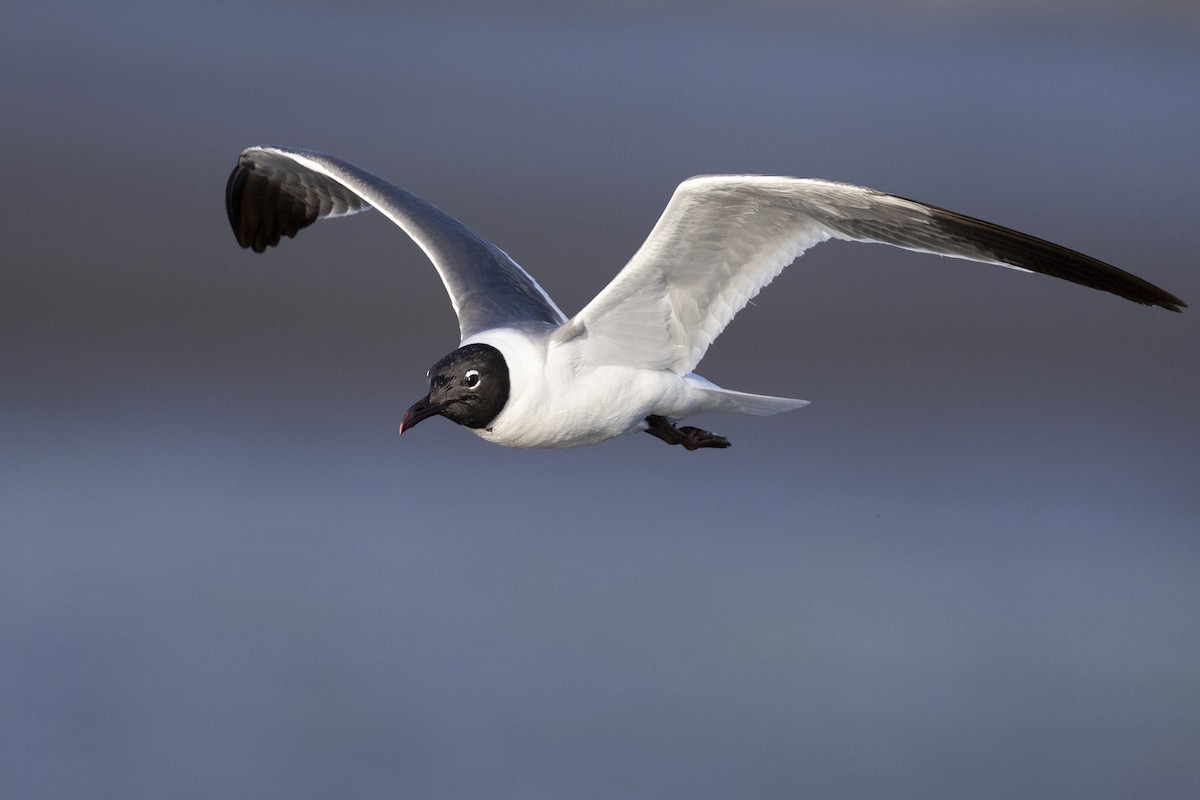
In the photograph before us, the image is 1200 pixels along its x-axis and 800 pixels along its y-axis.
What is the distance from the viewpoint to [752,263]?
174 inches

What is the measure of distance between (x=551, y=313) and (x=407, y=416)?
1.12 meters

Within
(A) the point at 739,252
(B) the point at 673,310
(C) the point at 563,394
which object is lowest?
(C) the point at 563,394

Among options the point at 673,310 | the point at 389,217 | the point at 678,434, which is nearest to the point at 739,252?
the point at 673,310

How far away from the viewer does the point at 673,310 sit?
14.7ft

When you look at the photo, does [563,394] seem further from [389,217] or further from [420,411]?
[389,217]

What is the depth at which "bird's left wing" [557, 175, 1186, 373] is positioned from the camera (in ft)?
12.9

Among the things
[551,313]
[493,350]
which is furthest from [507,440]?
[551,313]

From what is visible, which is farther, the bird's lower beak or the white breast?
the white breast

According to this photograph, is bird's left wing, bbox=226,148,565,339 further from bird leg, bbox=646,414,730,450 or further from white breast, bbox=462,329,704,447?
bird leg, bbox=646,414,730,450

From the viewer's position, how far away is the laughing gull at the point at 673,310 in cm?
397

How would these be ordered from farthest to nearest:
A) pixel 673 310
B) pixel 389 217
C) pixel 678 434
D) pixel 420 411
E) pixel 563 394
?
pixel 389 217 → pixel 678 434 → pixel 673 310 → pixel 563 394 → pixel 420 411

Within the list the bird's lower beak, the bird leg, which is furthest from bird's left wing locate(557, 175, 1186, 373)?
the bird's lower beak

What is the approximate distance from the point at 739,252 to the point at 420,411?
3.63ft

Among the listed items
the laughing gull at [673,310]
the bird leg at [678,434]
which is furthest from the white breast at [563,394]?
the bird leg at [678,434]
